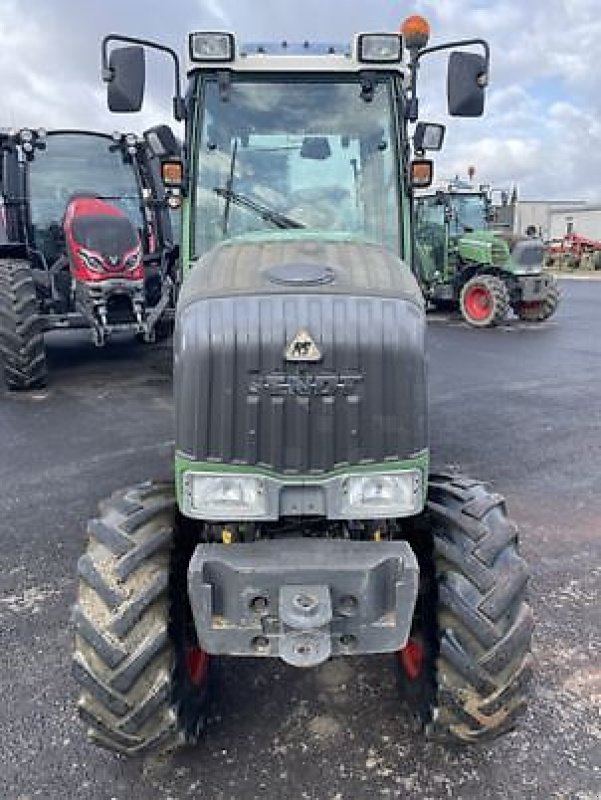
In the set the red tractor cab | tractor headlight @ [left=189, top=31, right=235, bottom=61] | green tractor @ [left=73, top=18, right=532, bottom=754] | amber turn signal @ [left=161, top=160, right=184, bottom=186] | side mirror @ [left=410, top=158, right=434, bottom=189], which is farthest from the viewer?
the red tractor cab

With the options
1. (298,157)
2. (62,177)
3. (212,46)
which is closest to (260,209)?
(298,157)

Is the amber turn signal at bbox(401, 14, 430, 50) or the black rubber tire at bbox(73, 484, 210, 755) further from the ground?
the amber turn signal at bbox(401, 14, 430, 50)

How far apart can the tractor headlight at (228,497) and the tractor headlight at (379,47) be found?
2.40m

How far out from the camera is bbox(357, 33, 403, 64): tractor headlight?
11.8 ft

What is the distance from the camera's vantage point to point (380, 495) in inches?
88.9

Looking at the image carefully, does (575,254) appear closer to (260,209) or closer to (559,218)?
(559,218)

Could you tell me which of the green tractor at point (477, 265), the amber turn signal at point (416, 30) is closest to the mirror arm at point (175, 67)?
the amber turn signal at point (416, 30)

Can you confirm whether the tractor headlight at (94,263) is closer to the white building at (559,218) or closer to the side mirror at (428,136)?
the side mirror at (428,136)

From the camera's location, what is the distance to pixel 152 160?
884 centimetres

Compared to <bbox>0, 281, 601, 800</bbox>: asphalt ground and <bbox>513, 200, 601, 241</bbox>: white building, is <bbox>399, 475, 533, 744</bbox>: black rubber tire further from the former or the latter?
<bbox>513, 200, 601, 241</bbox>: white building

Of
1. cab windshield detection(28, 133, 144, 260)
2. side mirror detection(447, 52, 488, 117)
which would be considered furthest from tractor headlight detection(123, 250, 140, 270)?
side mirror detection(447, 52, 488, 117)

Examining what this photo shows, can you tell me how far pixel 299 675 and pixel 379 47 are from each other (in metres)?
2.90

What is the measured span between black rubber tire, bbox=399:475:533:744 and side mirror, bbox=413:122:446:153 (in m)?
2.33

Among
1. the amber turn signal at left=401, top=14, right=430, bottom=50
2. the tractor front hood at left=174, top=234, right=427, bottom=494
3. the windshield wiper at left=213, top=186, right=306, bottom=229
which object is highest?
the amber turn signal at left=401, top=14, right=430, bottom=50
